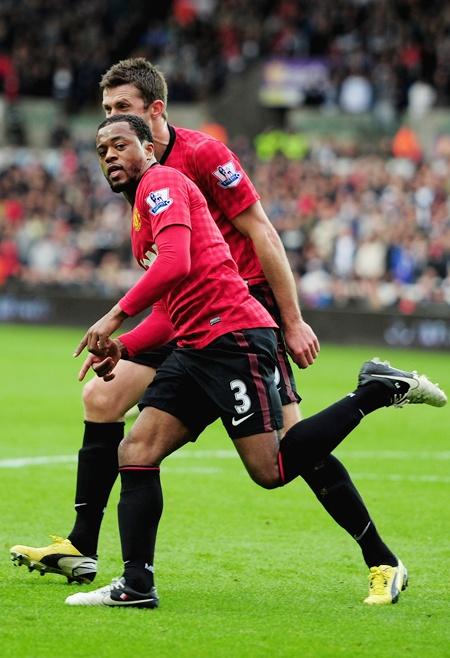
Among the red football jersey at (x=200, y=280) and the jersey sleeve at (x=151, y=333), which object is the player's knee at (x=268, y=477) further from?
the jersey sleeve at (x=151, y=333)

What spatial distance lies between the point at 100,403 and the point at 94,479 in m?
0.37

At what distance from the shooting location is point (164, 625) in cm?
579

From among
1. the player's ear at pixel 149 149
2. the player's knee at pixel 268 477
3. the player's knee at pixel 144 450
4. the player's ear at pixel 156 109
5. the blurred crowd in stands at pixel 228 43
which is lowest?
the player's knee at pixel 268 477

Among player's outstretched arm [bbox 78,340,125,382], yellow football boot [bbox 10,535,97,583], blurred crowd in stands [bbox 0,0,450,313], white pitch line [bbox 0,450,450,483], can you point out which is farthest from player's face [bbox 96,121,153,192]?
blurred crowd in stands [bbox 0,0,450,313]

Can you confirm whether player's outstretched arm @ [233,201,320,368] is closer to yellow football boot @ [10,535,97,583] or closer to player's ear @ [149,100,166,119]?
player's ear @ [149,100,166,119]

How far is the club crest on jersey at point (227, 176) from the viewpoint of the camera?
6.75 m

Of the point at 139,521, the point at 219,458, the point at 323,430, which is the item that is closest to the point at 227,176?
the point at 323,430

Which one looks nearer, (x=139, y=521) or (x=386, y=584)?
(x=139, y=521)

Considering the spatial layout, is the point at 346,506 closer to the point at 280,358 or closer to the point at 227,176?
the point at 280,358

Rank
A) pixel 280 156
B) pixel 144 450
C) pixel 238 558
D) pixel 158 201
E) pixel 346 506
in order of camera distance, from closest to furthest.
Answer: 1. pixel 158 201
2. pixel 144 450
3. pixel 346 506
4. pixel 238 558
5. pixel 280 156

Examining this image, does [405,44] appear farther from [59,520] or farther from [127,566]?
[127,566]

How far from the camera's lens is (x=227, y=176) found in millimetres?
6754

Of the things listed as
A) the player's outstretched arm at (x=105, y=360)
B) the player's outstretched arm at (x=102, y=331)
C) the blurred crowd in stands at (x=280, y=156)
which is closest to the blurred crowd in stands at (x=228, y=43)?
the blurred crowd in stands at (x=280, y=156)

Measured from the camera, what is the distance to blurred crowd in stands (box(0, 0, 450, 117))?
29.8 m
